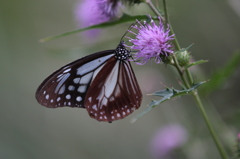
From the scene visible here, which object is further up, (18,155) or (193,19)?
(193,19)

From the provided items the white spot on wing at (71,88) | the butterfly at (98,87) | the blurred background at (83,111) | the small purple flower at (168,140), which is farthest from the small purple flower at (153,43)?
the small purple flower at (168,140)

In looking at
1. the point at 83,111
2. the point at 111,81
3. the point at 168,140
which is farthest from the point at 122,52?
the point at 83,111

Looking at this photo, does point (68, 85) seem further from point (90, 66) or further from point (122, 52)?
point (122, 52)

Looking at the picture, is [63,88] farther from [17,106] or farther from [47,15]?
[47,15]

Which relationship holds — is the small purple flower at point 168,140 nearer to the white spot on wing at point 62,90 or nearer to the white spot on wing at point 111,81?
the white spot on wing at point 111,81

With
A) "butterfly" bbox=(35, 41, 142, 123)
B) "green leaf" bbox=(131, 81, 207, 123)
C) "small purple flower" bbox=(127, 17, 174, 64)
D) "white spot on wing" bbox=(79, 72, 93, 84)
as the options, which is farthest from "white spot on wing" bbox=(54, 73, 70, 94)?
"green leaf" bbox=(131, 81, 207, 123)

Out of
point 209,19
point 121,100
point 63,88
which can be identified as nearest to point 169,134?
point 121,100
